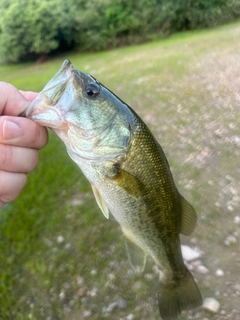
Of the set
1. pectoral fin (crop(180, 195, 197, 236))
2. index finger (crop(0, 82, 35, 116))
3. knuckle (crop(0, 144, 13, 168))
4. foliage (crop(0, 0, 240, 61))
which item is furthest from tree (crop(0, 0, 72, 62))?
pectoral fin (crop(180, 195, 197, 236))

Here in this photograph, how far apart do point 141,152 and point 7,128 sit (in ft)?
1.98

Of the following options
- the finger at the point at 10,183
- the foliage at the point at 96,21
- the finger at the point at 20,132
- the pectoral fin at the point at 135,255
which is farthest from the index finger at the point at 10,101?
the foliage at the point at 96,21

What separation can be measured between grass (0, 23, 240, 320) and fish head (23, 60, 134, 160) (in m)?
1.52

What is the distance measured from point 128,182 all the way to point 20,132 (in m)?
0.53

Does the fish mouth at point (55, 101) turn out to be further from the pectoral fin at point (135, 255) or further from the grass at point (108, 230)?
the grass at point (108, 230)

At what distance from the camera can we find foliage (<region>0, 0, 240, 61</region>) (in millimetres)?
15680

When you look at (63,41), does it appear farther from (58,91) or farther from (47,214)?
(58,91)

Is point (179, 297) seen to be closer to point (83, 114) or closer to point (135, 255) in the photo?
point (135, 255)

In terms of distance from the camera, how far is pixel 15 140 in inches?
64.1

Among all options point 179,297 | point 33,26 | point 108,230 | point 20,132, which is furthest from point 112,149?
point 33,26

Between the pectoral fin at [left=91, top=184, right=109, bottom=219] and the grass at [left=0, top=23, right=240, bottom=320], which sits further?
the grass at [left=0, top=23, right=240, bottom=320]

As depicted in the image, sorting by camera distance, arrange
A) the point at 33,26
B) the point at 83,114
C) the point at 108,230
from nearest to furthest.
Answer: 1. the point at 83,114
2. the point at 108,230
3. the point at 33,26

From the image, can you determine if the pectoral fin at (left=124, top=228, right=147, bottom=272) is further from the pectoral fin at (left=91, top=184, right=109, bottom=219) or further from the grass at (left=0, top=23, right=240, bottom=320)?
the grass at (left=0, top=23, right=240, bottom=320)

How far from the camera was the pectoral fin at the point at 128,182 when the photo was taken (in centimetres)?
164
